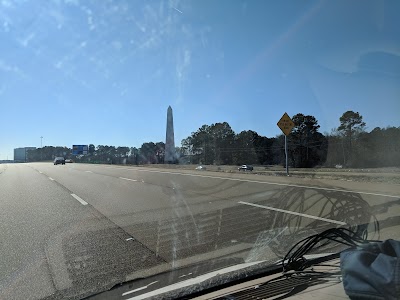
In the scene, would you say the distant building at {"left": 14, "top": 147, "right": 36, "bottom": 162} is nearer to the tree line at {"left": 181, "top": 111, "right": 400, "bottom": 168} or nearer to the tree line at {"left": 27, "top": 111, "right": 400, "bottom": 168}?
the tree line at {"left": 27, "top": 111, "right": 400, "bottom": 168}

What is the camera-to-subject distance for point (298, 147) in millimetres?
74938

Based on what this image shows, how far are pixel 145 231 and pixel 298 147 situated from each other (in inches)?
2714

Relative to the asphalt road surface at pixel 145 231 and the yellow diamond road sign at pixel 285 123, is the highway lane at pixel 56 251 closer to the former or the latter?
the asphalt road surface at pixel 145 231

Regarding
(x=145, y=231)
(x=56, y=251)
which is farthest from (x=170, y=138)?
(x=56, y=251)

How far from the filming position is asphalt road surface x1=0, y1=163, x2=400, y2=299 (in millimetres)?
5591

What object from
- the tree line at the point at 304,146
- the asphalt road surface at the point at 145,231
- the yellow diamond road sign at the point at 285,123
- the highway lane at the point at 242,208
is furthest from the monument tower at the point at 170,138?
the asphalt road surface at the point at 145,231

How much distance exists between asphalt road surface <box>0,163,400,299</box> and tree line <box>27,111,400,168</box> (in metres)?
37.3

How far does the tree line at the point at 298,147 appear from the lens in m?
59.9

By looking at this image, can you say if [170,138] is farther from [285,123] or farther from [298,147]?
[285,123]

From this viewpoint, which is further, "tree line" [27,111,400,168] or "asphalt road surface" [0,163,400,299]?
"tree line" [27,111,400,168]

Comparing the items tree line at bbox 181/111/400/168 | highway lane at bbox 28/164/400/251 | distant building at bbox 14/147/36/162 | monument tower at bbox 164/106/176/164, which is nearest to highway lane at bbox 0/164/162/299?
highway lane at bbox 28/164/400/251

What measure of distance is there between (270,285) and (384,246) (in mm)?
1029

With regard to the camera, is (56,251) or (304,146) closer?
(56,251)

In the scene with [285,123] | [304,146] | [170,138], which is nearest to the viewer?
[285,123]
